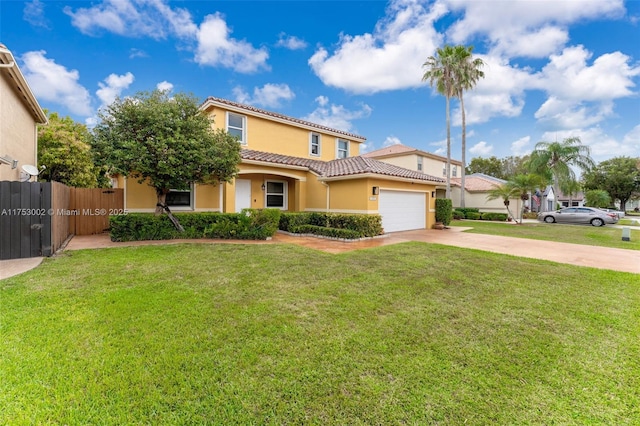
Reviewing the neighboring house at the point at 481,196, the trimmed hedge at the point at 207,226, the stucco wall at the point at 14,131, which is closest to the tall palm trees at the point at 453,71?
the neighboring house at the point at 481,196

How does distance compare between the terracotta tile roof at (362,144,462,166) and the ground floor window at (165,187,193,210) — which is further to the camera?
the terracotta tile roof at (362,144,462,166)

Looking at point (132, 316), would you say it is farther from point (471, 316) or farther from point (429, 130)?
point (429, 130)

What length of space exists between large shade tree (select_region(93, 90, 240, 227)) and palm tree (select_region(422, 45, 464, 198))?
21660mm

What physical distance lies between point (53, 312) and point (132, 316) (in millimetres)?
1264

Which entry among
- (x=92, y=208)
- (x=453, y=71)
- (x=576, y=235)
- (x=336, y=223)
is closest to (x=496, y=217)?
(x=576, y=235)

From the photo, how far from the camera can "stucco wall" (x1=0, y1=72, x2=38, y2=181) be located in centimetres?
842

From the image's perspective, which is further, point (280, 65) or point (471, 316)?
point (280, 65)

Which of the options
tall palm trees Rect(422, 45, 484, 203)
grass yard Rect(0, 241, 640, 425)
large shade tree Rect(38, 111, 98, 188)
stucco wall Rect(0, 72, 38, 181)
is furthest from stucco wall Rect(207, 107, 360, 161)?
large shade tree Rect(38, 111, 98, 188)

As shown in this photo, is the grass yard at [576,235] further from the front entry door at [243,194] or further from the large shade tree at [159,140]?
the large shade tree at [159,140]

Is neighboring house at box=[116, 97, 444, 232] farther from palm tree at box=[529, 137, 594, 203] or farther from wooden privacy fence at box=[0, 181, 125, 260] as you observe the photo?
palm tree at box=[529, 137, 594, 203]

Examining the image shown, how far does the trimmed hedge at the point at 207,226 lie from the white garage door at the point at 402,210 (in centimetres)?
570

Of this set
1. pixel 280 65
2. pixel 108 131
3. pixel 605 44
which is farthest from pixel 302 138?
pixel 605 44

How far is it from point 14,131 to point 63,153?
15415 millimetres

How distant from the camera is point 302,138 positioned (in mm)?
17781
